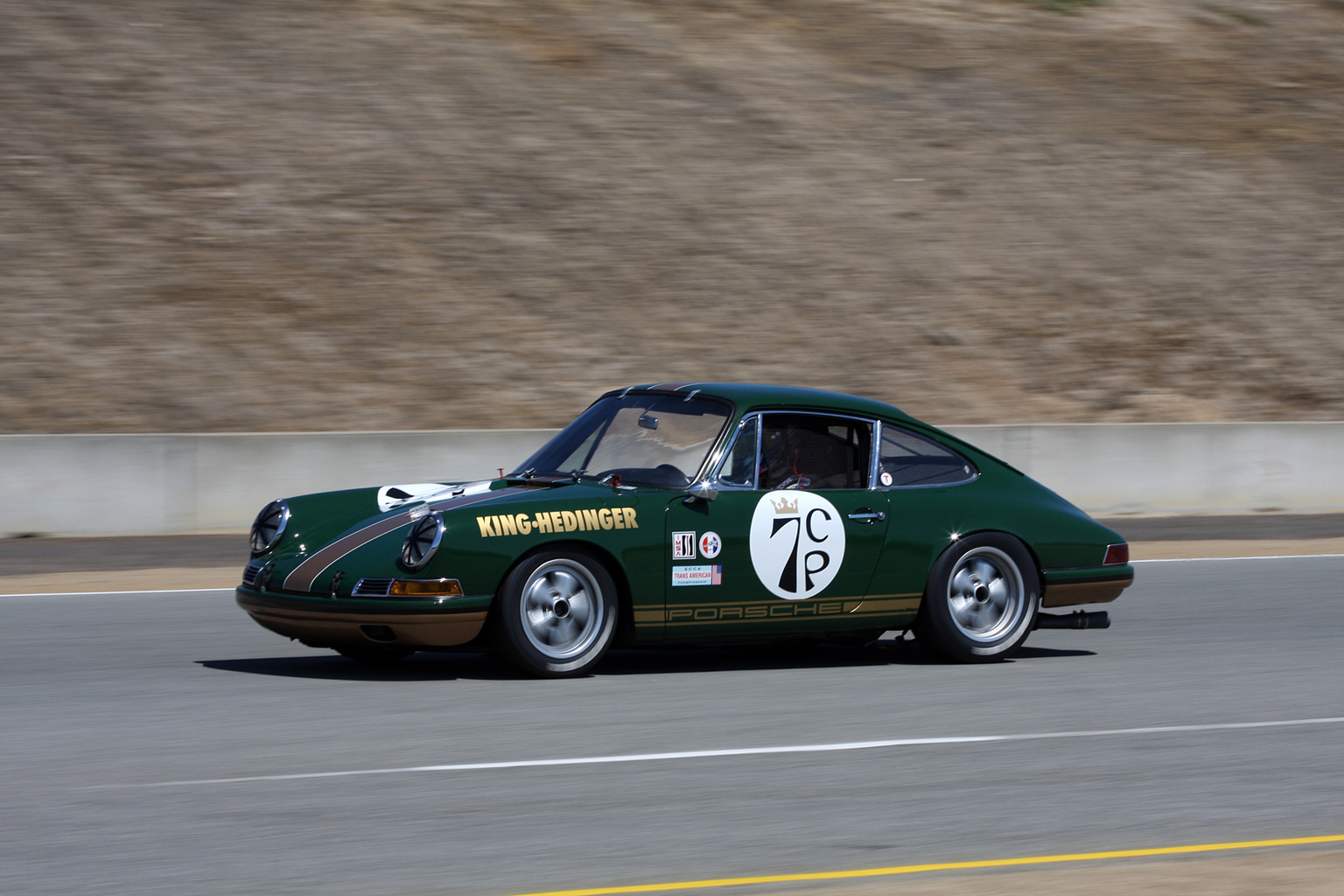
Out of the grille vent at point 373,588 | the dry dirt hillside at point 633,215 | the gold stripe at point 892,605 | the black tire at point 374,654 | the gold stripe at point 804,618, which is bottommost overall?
the black tire at point 374,654

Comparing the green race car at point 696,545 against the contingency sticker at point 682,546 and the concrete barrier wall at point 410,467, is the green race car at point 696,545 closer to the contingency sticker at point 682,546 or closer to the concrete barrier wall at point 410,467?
the contingency sticker at point 682,546

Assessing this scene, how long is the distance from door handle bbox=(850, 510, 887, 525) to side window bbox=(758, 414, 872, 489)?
161 mm

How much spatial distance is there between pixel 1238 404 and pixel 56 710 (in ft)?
61.2

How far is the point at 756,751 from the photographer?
20.2ft

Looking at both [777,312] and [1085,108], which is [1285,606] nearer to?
[777,312]

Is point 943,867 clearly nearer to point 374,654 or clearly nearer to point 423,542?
point 423,542

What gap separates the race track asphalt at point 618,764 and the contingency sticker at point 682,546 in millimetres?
611

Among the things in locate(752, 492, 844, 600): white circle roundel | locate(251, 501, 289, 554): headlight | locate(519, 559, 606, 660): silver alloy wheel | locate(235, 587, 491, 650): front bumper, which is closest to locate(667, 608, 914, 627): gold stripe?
locate(752, 492, 844, 600): white circle roundel

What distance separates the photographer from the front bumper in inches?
281

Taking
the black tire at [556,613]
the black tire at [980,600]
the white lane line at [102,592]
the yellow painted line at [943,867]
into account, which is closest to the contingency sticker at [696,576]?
the black tire at [556,613]

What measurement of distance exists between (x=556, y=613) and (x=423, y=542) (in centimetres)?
72

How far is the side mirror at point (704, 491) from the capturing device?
7699mm

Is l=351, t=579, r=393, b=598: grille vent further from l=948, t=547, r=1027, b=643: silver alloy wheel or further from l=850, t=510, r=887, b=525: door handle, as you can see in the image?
l=948, t=547, r=1027, b=643: silver alloy wheel

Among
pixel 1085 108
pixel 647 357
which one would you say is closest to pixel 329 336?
pixel 647 357
